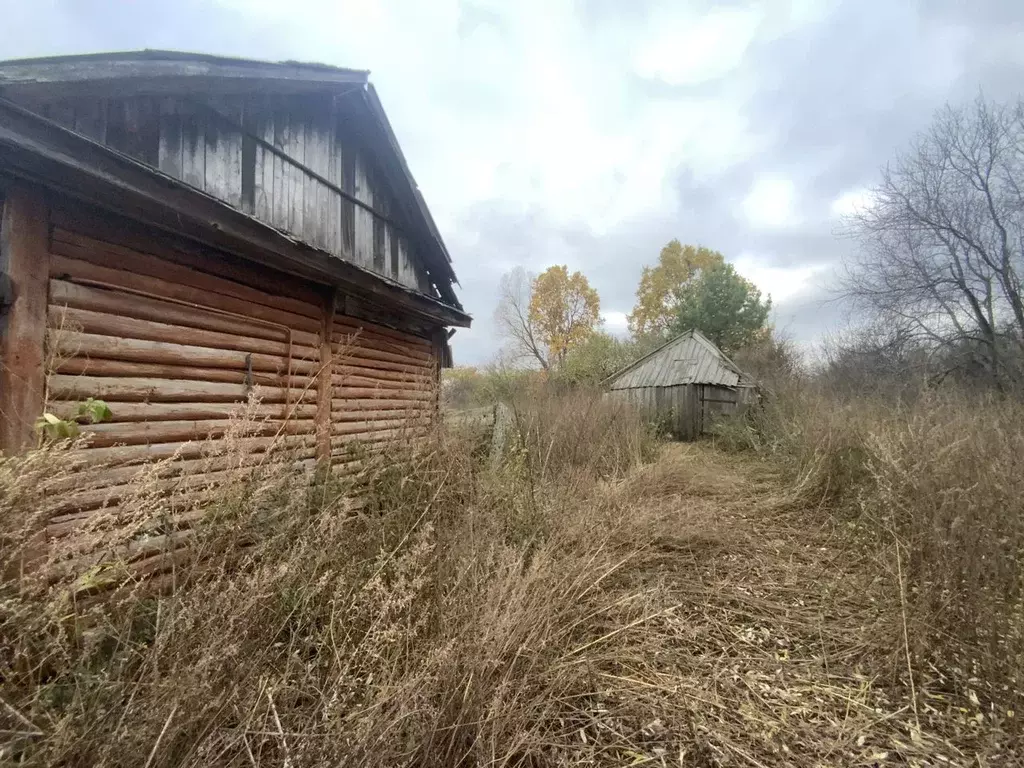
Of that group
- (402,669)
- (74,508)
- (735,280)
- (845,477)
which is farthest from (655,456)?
(735,280)

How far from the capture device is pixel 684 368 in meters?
17.8

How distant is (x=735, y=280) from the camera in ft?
78.5

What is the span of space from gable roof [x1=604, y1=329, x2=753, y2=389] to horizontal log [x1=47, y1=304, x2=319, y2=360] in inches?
598

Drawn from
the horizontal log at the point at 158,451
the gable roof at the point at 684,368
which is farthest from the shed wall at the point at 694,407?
the horizontal log at the point at 158,451

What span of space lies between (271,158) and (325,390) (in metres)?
2.44

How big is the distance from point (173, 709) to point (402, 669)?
1138 millimetres

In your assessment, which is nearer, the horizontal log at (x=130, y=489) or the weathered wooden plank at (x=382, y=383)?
the horizontal log at (x=130, y=489)

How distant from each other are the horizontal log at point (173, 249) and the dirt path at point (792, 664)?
175 inches

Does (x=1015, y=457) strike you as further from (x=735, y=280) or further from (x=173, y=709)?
(x=735, y=280)

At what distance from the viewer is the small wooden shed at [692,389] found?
16109mm

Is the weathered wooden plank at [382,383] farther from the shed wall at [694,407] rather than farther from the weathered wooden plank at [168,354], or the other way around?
the shed wall at [694,407]

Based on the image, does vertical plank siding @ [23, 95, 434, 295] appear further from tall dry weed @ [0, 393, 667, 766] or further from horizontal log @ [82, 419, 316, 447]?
tall dry weed @ [0, 393, 667, 766]

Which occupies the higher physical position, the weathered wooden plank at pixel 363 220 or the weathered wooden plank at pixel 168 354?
the weathered wooden plank at pixel 363 220

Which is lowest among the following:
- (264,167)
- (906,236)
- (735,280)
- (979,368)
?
(979,368)
